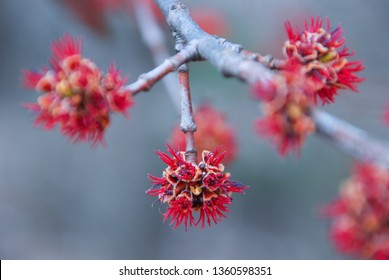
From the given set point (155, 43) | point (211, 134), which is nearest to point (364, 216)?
point (211, 134)

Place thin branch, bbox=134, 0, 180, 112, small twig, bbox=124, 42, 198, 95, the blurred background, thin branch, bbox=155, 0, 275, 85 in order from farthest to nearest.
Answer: the blurred background
thin branch, bbox=134, 0, 180, 112
small twig, bbox=124, 42, 198, 95
thin branch, bbox=155, 0, 275, 85

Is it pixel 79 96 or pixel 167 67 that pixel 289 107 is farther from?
pixel 79 96

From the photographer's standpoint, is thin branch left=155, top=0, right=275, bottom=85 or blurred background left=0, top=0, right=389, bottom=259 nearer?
thin branch left=155, top=0, right=275, bottom=85

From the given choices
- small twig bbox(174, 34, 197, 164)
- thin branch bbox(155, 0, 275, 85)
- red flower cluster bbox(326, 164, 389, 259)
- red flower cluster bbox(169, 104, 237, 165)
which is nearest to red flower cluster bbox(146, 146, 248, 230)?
small twig bbox(174, 34, 197, 164)

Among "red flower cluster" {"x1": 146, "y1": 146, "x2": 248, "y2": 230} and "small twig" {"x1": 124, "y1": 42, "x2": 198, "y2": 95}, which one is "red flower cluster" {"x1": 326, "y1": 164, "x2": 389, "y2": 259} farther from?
"small twig" {"x1": 124, "y1": 42, "x2": 198, "y2": 95}

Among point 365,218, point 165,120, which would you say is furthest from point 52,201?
point 365,218

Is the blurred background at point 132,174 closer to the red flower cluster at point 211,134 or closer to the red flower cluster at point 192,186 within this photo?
the red flower cluster at point 211,134
